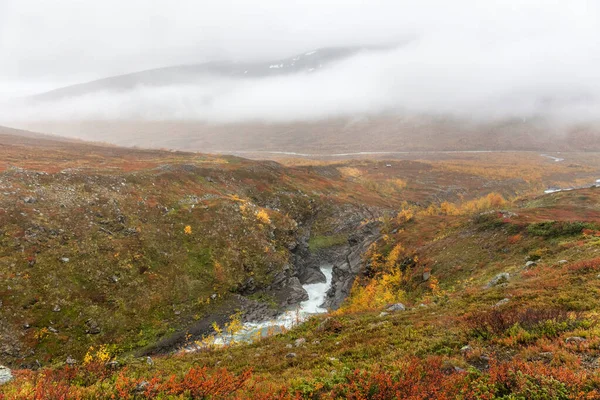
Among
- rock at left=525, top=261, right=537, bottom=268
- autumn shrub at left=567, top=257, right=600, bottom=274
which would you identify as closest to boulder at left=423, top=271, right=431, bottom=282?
rock at left=525, top=261, right=537, bottom=268

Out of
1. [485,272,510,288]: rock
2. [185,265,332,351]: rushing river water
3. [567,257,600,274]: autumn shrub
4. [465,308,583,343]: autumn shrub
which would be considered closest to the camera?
[465,308,583,343]: autumn shrub

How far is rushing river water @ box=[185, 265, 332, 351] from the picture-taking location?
3974 cm

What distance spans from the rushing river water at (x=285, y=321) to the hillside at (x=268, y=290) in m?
1.93

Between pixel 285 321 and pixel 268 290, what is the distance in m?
8.83

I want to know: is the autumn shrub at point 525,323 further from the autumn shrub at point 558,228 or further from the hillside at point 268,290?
the autumn shrub at point 558,228

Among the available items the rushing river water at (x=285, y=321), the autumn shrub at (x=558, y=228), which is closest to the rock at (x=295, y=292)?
the rushing river water at (x=285, y=321)

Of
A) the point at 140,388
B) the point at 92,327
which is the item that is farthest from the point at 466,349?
the point at 92,327

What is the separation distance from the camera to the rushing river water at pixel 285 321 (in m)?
39.7

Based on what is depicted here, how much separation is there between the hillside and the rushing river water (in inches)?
75.8

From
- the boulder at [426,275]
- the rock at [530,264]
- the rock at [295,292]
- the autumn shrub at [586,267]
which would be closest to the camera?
the autumn shrub at [586,267]

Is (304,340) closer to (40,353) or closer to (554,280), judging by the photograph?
(554,280)

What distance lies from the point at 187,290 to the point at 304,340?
102 ft

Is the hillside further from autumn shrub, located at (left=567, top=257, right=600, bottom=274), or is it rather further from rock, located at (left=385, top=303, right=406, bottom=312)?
rock, located at (left=385, top=303, right=406, bottom=312)

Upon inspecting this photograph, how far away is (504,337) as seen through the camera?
13922 mm
